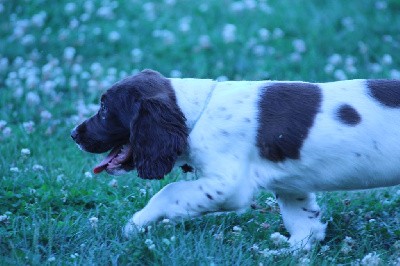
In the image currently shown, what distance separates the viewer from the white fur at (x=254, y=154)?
13.9 ft

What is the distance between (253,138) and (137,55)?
4566mm

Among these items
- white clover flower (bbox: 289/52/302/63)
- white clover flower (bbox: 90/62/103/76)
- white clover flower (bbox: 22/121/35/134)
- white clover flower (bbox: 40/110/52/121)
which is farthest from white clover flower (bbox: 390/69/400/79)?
white clover flower (bbox: 22/121/35/134)

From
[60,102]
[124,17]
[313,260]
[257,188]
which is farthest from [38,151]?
[124,17]

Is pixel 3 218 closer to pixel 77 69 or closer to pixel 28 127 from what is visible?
pixel 28 127

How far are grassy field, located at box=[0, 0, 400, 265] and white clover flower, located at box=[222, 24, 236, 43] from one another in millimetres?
27

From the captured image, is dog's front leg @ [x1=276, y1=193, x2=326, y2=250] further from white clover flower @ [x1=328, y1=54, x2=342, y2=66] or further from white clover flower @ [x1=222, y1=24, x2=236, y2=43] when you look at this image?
white clover flower @ [x1=222, y1=24, x2=236, y2=43]

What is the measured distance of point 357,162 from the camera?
169 inches

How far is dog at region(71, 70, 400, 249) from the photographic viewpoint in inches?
167

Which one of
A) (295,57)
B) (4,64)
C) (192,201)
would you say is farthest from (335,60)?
(192,201)

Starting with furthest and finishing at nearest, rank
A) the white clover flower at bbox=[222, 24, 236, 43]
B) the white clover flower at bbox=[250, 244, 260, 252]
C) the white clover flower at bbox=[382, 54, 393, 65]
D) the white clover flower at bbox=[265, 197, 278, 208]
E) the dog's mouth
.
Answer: the white clover flower at bbox=[222, 24, 236, 43] < the white clover flower at bbox=[382, 54, 393, 65] < the white clover flower at bbox=[265, 197, 278, 208] < the dog's mouth < the white clover flower at bbox=[250, 244, 260, 252]

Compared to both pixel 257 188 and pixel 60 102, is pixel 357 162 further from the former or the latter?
pixel 60 102

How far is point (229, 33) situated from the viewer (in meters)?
9.09

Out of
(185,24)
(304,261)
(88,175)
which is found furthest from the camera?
(185,24)

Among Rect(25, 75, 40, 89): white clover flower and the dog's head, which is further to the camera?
Rect(25, 75, 40, 89): white clover flower
